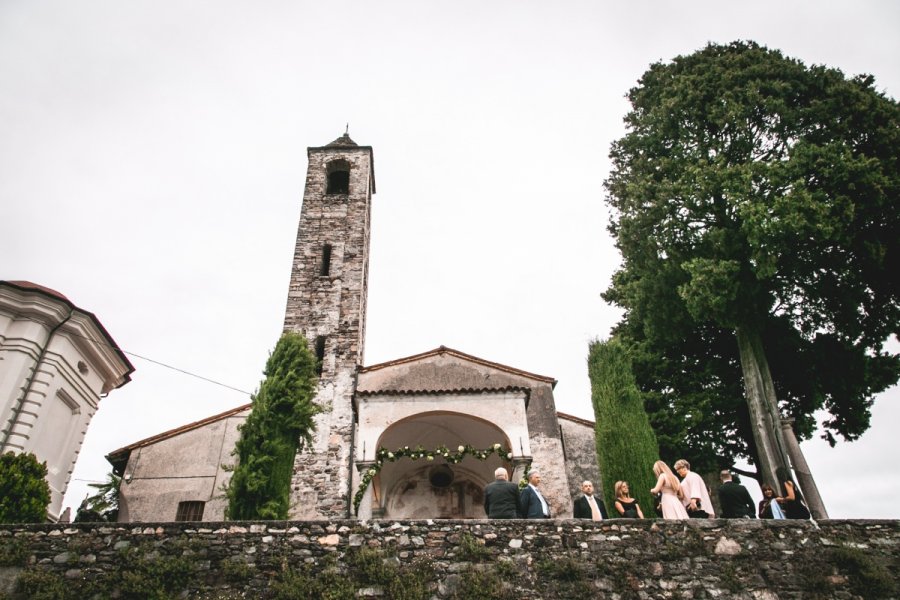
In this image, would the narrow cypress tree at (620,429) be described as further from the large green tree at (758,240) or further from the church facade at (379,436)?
the large green tree at (758,240)

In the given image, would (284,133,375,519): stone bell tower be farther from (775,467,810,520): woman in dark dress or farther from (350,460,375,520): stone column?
(775,467,810,520): woman in dark dress

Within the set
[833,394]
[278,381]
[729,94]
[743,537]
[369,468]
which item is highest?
[729,94]

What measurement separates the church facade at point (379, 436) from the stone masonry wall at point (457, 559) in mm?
5313

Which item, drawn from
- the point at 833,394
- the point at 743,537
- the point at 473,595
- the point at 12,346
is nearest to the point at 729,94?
the point at 833,394

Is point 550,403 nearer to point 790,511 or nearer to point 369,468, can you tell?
A: point 369,468

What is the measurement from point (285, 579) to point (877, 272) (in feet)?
50.5

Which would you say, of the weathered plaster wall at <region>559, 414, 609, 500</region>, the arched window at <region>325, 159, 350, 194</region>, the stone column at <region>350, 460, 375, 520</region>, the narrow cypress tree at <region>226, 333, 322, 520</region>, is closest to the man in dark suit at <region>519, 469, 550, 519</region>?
the narrow cypress tree at <region>226, 333, 322, 520</region>

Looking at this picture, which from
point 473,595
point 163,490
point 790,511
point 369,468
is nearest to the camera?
point 473,595

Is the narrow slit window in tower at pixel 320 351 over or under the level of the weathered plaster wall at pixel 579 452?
over

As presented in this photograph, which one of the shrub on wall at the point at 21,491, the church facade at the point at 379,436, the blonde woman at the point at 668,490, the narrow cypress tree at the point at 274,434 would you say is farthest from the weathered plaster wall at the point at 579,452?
the shrub on wall at the point at 21,491

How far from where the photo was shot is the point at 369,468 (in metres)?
12.1

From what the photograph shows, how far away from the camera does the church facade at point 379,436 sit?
13406 millimetres

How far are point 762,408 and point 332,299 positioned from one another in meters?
12.6

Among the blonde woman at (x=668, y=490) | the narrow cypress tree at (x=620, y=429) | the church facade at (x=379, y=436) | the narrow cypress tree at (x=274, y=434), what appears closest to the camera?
the blonde woman at (x=668, y=490)
